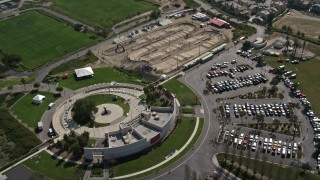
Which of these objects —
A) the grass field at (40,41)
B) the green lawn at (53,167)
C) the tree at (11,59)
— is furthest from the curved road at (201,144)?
the green lawn at (53,167)

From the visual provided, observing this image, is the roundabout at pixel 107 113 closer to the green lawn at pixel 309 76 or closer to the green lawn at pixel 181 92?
the green lawn at pixel 181 92

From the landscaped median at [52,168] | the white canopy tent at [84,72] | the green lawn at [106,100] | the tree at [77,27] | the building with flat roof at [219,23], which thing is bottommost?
the landscaped median at [52,168]

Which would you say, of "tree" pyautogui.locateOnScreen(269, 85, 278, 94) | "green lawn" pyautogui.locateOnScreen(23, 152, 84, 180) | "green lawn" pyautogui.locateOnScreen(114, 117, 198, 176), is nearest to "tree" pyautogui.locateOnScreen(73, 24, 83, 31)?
"green lawn" pyautogui.locateOnScreen(114, 117, 198, 176)

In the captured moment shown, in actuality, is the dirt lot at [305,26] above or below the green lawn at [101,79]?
above

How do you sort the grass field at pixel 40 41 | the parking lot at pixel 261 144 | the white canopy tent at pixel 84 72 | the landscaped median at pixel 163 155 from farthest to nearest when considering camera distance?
the grass field at pixel 40 41
the white canopy tent at pixel 84 72
the parking lot at pixel 261 144
the landscaped median at pixel 163 155

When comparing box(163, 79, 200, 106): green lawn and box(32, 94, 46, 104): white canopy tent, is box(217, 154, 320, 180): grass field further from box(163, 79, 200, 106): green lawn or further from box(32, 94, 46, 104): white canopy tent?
box(32, 94, 46, 104): white canopy tent

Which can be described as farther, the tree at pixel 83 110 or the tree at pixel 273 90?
the tree at pixel 273 90
